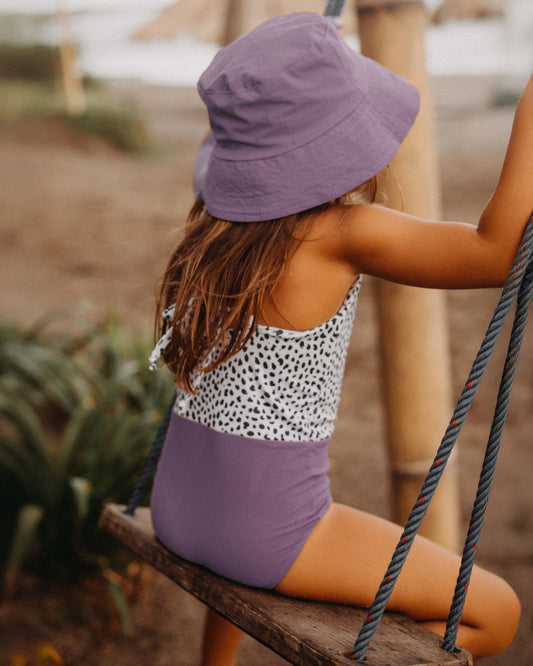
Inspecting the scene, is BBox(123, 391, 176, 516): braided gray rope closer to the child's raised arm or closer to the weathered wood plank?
the weathered wood plank

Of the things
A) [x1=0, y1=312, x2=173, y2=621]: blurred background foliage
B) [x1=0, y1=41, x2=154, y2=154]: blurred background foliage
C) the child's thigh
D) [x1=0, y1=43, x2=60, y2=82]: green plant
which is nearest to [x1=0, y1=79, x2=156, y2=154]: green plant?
[x1=0, y1=41, x2=154, y2=154]: blurred background foliage

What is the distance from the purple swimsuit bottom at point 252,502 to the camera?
3.75 ft

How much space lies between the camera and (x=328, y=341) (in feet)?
3.81

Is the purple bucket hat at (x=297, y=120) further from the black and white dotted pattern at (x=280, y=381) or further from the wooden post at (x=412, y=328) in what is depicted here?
the wooden post at (x=412, y=328)

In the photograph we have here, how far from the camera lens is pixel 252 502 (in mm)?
1149

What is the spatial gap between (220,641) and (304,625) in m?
0.44

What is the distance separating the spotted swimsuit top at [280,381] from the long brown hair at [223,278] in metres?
0.03

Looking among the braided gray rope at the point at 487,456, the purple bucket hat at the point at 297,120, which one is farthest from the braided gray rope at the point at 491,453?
the purple bucket hat at the point at 297,120

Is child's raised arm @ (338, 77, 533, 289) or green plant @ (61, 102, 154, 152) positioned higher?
green plant @ (61, 102, 154, 152)

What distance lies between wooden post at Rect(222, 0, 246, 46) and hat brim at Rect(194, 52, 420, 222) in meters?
1.27

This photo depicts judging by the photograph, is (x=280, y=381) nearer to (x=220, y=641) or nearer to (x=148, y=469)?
(x=148, y=469)

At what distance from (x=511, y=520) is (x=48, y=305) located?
15.1 ft

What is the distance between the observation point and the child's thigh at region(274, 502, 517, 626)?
1.14 metres

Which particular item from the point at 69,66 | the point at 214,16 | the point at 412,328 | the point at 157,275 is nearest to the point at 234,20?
the point at 412,328
